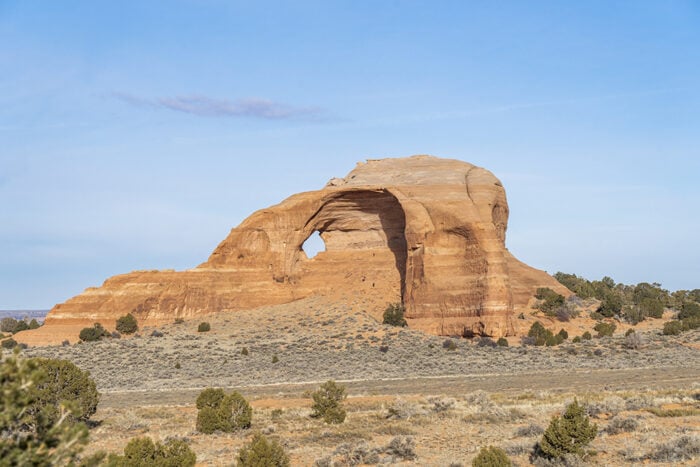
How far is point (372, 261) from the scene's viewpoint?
60.1 metres

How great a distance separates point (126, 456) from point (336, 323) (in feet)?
136

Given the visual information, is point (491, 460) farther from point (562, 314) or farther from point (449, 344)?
point (562, 314)

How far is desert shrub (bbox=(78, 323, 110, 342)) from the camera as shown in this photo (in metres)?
52.2

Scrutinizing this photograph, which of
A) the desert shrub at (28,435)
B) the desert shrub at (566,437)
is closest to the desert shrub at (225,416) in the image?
the desert shrub at (566,437)

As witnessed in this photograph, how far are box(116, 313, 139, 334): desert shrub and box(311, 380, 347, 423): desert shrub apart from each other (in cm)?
3384

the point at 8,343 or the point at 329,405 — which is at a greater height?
the point at 8,343

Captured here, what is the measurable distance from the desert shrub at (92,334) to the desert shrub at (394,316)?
1960cm

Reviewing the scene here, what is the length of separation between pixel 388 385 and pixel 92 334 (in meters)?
27.3

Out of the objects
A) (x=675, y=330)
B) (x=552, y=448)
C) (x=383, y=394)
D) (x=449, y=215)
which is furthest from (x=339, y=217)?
(x=552, y=448)

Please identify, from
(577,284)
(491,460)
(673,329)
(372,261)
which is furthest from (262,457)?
(577,284)

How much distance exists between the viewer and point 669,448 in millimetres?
14570

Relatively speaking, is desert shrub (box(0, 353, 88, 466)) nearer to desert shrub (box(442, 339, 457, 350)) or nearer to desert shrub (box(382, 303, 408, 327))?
desert shrub (box(442, 339, 457, 350))

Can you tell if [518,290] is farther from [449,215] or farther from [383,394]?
[383,394]

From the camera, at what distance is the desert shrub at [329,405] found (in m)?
21.0
